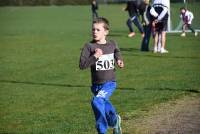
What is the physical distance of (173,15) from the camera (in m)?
40.7

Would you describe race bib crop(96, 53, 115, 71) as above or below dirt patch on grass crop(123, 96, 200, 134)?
above

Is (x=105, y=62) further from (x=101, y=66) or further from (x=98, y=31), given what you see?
(x=98, y=31)

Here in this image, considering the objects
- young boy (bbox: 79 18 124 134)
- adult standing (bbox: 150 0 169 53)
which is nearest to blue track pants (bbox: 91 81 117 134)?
young boy (bbox: 79 18 124 134)

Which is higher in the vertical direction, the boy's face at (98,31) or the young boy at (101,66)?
the boy's face at (98,31)

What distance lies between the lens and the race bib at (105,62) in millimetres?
7950

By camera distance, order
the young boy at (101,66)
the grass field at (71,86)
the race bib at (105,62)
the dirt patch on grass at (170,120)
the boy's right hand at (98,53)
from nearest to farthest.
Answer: the boy's right hand at (98,53)
the young boy at (101,66)
the race bib at (105,62)
the dirt patch on grass at (170,120)
the grass field at (71,86)

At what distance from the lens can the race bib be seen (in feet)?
26.1

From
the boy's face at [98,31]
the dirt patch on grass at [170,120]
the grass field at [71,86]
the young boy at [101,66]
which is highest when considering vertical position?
the boy's face at [98,31]

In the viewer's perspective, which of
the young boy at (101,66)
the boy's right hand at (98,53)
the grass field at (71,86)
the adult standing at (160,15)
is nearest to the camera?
the boy's right hand at (98,53)

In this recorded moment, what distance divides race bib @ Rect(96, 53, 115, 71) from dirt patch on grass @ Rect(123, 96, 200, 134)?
126cm

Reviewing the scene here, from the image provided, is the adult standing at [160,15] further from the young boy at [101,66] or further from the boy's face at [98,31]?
the boy's face at [98,31]

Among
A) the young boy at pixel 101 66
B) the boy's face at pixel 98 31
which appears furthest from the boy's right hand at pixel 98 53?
the boy's face at pixel 98 31

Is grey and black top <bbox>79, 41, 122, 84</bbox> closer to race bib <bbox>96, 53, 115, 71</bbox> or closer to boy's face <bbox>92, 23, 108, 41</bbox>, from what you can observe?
race bib <bbox>96, 53, 115, 71</bbox>

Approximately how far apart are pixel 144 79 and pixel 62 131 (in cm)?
583
